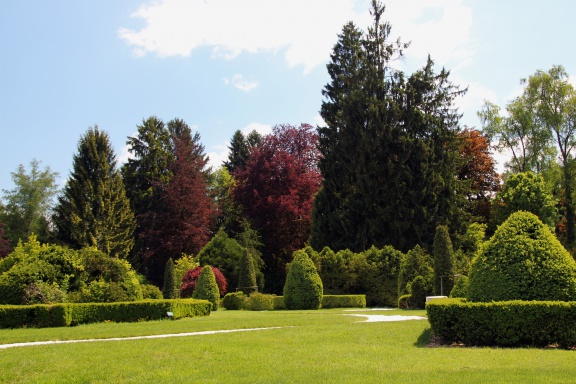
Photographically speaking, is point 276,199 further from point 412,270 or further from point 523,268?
point 523,268

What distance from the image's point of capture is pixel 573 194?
4156cm

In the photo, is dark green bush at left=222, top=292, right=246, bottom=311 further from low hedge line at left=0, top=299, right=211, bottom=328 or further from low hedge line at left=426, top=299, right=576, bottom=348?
low hedge line at left=426, top=299, right=576, bottom=348

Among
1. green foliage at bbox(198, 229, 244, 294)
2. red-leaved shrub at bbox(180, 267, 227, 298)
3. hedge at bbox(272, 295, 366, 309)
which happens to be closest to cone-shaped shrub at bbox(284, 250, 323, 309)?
hedge at bbox(272, 295, 366, 309)

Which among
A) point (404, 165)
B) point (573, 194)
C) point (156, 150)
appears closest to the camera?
point (404, 165)

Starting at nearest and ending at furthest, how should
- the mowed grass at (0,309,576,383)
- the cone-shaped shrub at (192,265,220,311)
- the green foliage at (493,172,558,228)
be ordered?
1. the mowed grass at (0,309,576,383)
2. the cone-shaped shrub at (192,265,220,311)
3. the green foliage at (493,172,558,228)

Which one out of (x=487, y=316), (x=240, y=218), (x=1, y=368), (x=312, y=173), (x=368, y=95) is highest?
(x=368, y=95)

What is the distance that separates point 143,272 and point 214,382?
4190 cm

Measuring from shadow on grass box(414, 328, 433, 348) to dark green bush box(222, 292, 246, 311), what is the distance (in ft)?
59.3

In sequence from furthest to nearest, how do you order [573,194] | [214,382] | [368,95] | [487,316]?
[573,194]
[368,95]
[487,316]
[214,382]

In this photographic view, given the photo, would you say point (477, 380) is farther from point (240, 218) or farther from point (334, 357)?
point (240, 218)

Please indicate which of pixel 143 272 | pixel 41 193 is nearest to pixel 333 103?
pixel 143 272

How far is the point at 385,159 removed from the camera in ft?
123

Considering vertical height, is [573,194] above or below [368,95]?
below

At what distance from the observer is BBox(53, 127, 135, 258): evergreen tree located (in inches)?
1569
